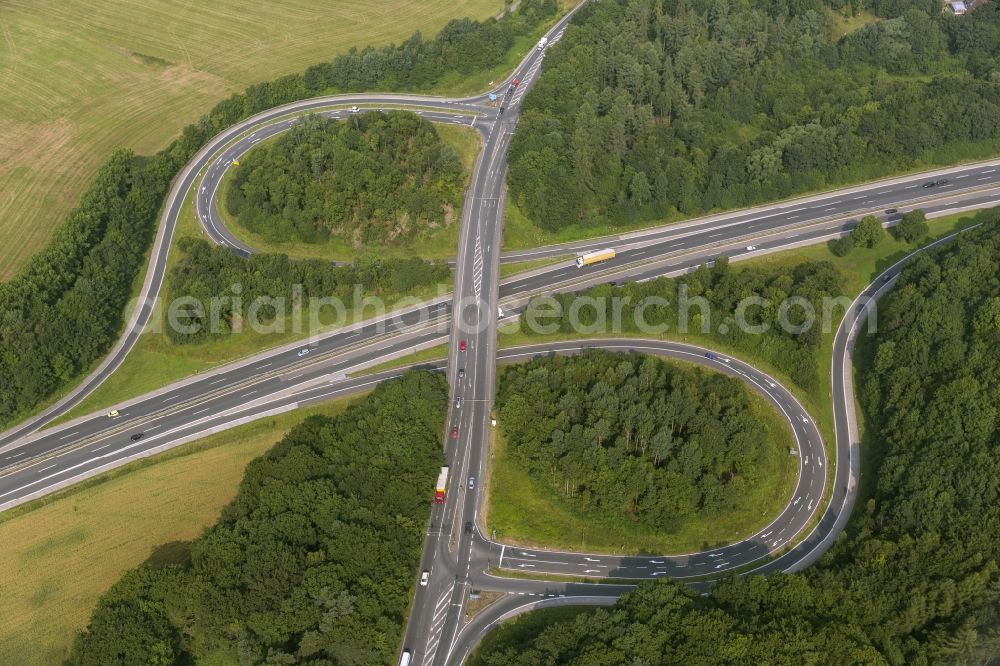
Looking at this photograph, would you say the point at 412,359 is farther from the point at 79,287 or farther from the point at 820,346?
the point at 820,346

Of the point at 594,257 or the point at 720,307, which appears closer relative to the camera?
the point at 720,307

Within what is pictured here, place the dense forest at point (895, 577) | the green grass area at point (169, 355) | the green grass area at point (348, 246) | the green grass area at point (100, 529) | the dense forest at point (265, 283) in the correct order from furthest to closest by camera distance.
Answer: the green grass area at point (348, 246), the dense forest at point (265, 283), the green grass area at point (169, 355), the green grass area at point (100, 529), the dense forest at point (895, 577)

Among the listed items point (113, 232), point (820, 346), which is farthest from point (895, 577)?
point (113, 232)

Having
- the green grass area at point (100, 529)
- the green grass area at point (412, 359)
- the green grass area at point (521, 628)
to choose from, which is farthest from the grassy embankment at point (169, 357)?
the green grass area at point (521, 628)

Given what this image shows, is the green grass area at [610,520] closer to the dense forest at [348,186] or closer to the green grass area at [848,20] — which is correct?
the dense forest at [348,186]

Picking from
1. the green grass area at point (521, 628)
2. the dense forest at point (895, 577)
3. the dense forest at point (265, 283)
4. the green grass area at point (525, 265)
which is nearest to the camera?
the dense forest at point (895, 577)

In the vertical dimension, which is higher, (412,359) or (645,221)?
(645,221)

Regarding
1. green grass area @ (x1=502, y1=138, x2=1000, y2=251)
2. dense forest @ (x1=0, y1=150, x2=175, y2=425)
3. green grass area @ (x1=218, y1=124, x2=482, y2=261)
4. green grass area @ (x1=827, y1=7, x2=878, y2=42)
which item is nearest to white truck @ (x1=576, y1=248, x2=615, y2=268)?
green grass area @ (x1=502, y1=138, x2=1000, y2=251)
